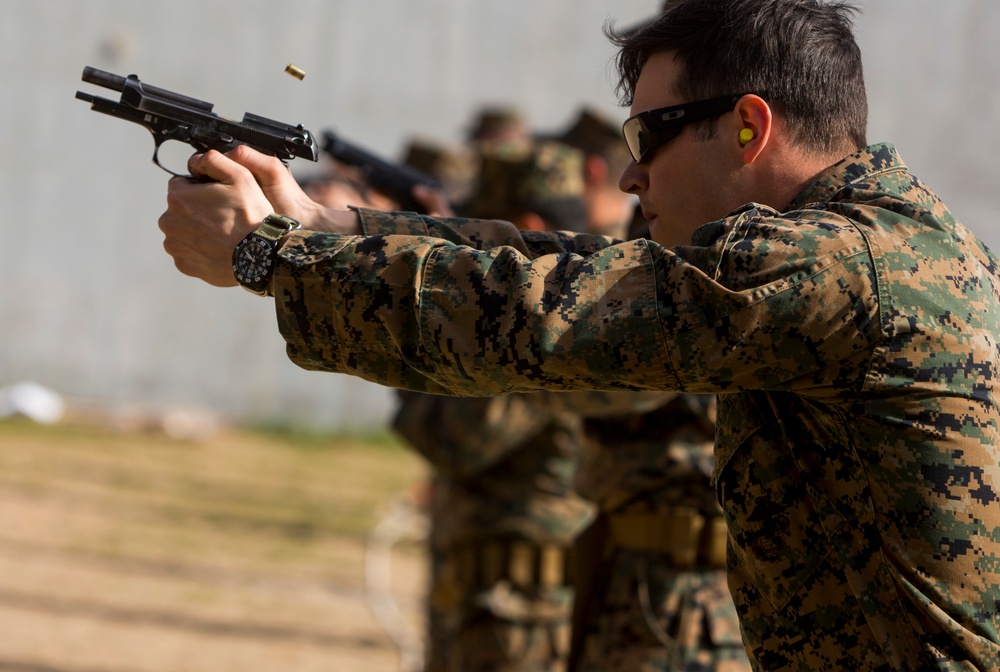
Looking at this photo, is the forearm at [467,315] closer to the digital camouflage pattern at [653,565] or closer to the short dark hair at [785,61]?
the short dark hair at [785,61]

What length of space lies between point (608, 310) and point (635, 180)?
1.43 feet

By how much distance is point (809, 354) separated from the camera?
170cm

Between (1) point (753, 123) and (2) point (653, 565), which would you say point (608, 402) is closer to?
(2) point (653, 565)

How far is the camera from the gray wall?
12547 millimetres

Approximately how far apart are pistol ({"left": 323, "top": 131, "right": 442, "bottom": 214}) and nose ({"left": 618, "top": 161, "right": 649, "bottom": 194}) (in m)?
2.37

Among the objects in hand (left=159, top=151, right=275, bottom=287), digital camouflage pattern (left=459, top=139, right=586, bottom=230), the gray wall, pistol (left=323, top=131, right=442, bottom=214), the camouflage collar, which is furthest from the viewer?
the gray wall

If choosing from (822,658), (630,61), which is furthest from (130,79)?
(822,658)

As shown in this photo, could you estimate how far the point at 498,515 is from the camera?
4863 millimetres

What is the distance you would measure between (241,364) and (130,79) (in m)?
11.1

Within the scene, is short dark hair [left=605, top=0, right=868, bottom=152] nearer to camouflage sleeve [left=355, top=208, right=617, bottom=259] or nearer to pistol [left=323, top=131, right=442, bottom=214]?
camouflage sleeve [left=355, top=208, right=617, bottom=259]

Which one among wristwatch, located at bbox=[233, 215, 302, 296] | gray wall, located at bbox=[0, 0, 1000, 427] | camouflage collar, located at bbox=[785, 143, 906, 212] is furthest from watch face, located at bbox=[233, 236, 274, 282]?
gray wall, located at bbox=[0, 0, 1000, 427]

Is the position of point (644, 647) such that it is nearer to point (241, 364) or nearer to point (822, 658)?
point (822, 658)

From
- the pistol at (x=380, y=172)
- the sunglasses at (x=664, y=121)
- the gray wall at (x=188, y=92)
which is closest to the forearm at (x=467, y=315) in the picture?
the sunglasses at (x=664, y=121)

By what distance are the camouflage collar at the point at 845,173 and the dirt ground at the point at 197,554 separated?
4.89 metres
